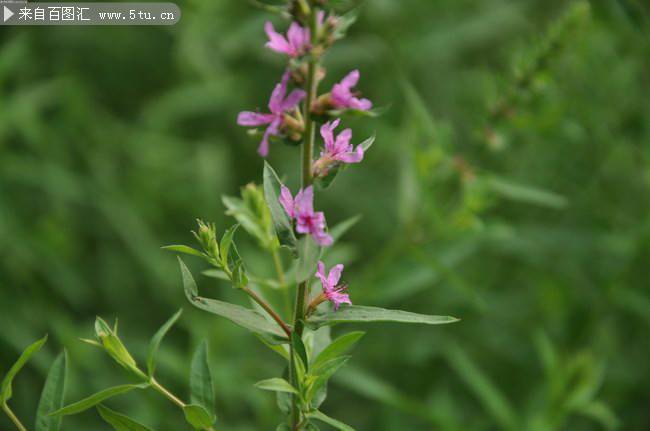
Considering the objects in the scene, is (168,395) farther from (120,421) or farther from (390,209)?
(390,209)

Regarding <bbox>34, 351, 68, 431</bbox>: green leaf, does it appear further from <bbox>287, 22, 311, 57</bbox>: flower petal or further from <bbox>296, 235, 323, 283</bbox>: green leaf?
<bbox>287, 22, 311, 57</bbox>: flower petal

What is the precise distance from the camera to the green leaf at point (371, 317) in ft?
3.78

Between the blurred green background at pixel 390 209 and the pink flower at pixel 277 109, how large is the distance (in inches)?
52.5

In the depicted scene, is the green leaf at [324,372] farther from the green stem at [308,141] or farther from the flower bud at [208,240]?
the flower bud at [208,240]

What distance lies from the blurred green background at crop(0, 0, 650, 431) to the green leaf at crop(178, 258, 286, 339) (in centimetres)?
130

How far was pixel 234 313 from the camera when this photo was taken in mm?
1223

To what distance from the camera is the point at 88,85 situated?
3814 millimetres

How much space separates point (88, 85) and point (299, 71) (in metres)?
2.95

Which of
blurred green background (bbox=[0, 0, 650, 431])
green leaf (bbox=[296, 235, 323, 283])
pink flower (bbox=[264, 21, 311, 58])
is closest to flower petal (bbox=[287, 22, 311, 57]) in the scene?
pink flower (bbox=[264, 21, 311, 58])

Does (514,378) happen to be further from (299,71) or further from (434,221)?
(299,71)

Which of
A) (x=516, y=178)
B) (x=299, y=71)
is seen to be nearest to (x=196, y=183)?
(x=516, y=178)

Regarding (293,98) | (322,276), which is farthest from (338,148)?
(322,276)

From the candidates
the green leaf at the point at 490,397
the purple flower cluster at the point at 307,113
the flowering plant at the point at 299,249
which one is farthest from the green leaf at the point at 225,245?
the green leaf at the point at 490,397

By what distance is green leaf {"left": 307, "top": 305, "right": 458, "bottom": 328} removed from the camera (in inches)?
45.3
